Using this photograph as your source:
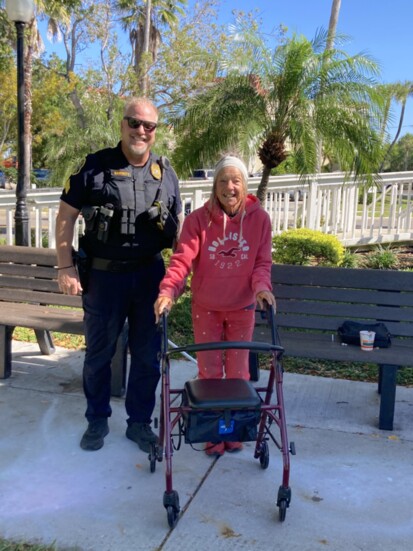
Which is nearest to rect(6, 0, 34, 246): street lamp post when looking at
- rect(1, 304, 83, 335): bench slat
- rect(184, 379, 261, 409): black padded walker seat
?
rect(1, 304, 83, 335): bench slat

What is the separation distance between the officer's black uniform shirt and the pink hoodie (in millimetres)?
233

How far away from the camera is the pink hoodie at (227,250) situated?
306 cm

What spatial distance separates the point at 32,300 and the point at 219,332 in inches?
85.1

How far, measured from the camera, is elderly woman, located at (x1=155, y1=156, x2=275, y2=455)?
298 cm

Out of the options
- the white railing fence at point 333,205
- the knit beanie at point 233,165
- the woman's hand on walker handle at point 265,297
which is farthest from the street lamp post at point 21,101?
the woman's hand on walker handle at point 265,297

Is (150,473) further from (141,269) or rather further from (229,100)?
(229,100)

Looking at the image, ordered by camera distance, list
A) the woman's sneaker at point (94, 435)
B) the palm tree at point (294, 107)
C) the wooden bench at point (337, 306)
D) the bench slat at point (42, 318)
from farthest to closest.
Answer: the palm tree at point (294, 107) → the bench slat at point (42, 318) → the wooden bench at point (337, 306) → the woman's sneaker at point (94, 435)

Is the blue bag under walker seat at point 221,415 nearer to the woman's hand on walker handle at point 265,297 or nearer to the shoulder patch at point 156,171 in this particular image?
the woman's hand on walker handle at point 265,297

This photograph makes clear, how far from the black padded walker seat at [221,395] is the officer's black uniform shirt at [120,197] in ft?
3.03

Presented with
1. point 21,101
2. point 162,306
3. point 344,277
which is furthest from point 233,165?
point 21,101

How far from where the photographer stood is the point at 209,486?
297 centimetres

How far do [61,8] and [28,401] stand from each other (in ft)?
48.6

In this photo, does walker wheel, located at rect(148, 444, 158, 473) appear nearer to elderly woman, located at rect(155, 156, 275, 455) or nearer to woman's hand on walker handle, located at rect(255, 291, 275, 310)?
elderly woman, located at rect(155, 156, 275, 455)

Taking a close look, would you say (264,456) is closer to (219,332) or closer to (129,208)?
(219,332)
